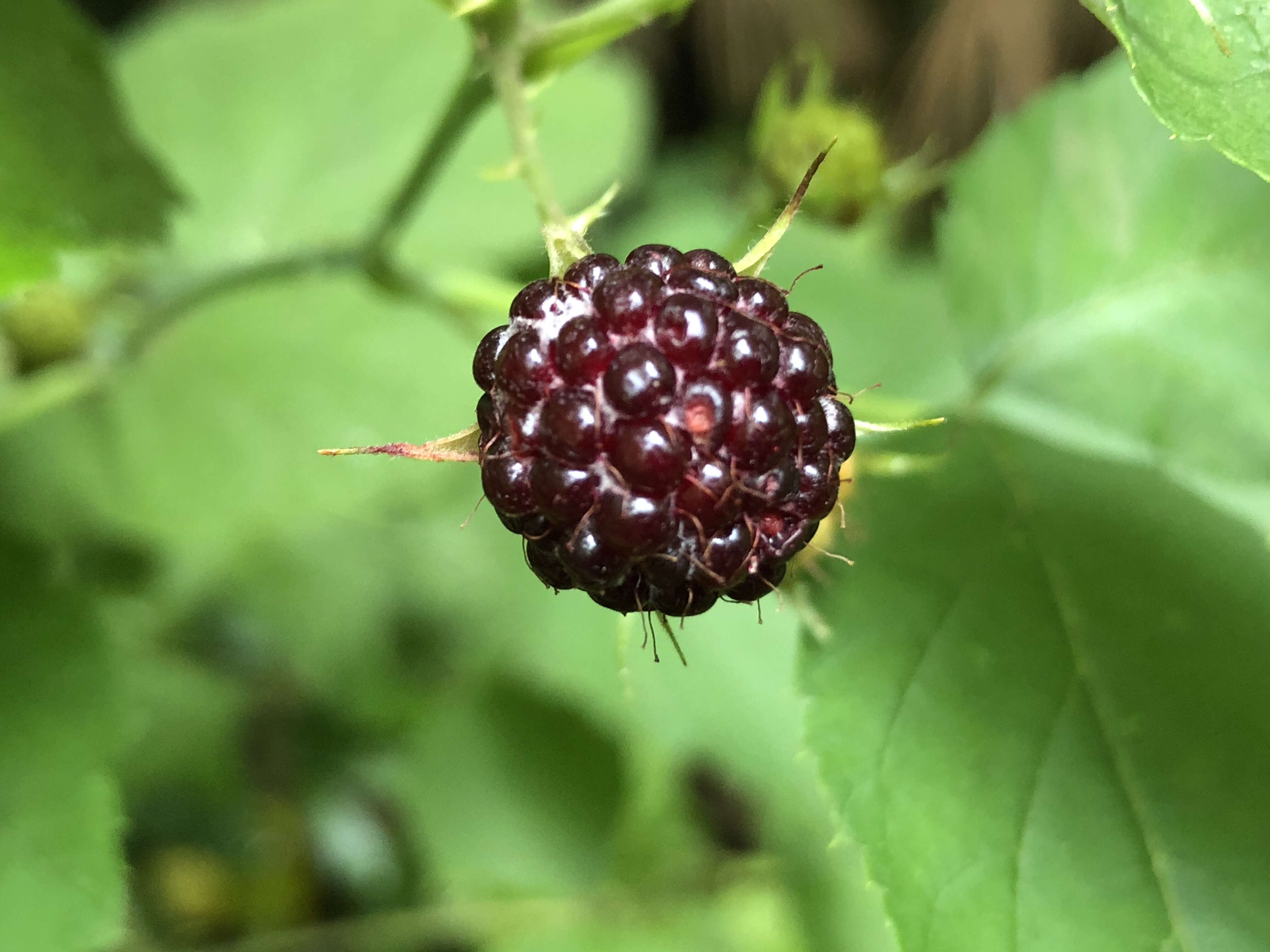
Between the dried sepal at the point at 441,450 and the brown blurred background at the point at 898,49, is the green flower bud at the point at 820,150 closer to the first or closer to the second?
the dried sepal at the point at 441,450

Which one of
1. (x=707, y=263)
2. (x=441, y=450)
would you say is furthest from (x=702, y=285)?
(x=441, y=450)

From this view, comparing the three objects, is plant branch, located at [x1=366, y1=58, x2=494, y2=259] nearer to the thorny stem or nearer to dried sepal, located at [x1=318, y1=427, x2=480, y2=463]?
the thorny stem

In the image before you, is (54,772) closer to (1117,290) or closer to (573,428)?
(573,428)

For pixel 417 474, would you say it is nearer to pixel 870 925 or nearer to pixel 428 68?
pixel 428 68

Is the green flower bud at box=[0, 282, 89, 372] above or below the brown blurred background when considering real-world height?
below

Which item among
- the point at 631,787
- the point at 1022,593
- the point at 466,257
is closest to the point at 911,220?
the point at 466,257

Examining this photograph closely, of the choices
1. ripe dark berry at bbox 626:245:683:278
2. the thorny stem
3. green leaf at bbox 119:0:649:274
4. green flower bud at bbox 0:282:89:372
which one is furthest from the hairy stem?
green leaf at bbox 119:0:649:274
